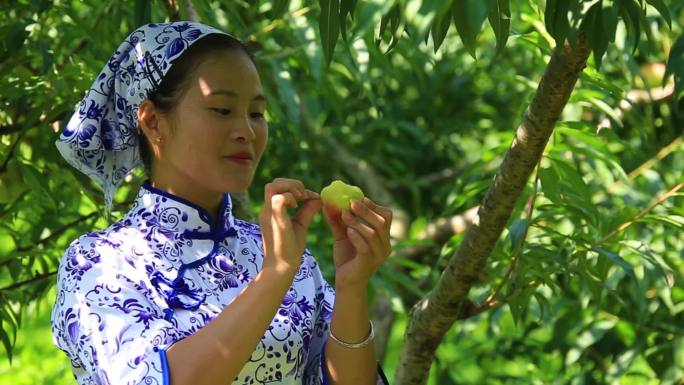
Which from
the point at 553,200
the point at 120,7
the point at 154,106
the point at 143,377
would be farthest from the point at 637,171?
the point at 143,377

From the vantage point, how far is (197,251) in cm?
190

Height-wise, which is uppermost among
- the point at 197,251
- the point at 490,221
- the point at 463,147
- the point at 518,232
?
the point at 197,251

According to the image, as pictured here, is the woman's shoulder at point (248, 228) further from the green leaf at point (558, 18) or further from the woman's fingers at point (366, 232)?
the green leaf at point (558, 18)

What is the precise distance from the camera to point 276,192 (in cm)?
175

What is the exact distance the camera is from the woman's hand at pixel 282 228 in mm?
1696

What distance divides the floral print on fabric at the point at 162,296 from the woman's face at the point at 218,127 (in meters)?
0.08

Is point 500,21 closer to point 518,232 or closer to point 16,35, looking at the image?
point 518,232

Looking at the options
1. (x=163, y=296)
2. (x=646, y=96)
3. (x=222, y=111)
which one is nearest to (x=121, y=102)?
(x=222, y=111)

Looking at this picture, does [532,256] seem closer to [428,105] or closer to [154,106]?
[154,106]

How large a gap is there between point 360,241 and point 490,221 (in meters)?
0.37

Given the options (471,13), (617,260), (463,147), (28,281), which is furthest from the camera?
(463,147)

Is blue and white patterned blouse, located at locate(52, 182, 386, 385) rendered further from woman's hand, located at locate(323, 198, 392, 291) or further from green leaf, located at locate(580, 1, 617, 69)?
green leaf, located at locate(580, 1, 617, 69)

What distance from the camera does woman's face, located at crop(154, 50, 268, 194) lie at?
6.11 ft

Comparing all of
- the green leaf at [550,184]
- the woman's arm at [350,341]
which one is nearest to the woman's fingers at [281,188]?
the woman's arm at [350,341]
